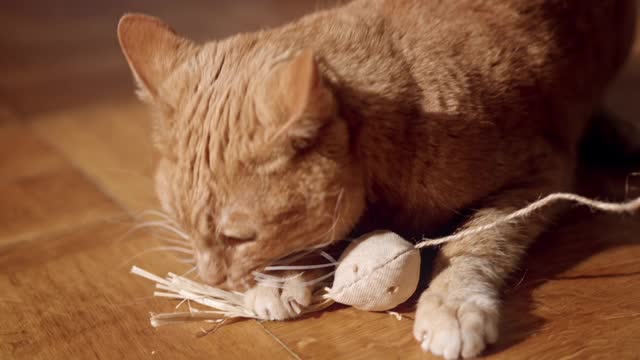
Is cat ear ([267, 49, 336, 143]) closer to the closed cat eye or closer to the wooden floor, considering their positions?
the closed cat eye

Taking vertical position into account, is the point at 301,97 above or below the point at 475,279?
above

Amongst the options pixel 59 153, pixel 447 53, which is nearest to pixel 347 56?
pixel 447 53

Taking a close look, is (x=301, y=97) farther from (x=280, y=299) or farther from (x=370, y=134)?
(x=280, y=299)

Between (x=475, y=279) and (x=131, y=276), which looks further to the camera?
(x=131, y=276)

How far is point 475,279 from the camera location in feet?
3.96

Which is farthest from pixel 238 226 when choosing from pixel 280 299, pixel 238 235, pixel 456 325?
pixel 456 325

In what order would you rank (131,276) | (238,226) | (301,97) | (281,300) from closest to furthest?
(301,97), (238,226), (281,300), (131,276)

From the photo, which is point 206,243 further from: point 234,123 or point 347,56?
point 347,56

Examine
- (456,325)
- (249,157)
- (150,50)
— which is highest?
(150,50)

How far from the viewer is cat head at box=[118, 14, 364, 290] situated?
106 cm

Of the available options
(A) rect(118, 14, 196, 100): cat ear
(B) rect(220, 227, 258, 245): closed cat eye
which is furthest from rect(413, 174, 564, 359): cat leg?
(A) rect(118, 14, 196, 100): cat ear

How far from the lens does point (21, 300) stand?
1402 millimetres

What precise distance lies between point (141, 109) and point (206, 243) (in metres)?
1.50

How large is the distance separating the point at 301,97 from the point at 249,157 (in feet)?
0.47
